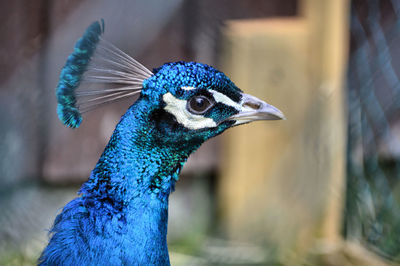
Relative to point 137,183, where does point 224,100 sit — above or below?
above

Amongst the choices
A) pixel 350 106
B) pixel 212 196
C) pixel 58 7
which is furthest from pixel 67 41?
pixel 350 106

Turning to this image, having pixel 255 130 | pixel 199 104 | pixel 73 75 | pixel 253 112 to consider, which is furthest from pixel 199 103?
pixel 255 130

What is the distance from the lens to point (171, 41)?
5.87 ft

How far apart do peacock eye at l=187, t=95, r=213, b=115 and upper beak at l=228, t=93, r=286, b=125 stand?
54mm

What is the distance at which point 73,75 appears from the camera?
0.78 metres

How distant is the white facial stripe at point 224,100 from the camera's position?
2.60 ft

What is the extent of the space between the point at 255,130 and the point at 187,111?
1.05 metres

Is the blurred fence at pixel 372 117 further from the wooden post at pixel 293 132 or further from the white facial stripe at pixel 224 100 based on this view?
the white facial stripe at pixel 224 100

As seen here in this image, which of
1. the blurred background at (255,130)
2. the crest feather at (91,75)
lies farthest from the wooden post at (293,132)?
the crest feather at (91,75)

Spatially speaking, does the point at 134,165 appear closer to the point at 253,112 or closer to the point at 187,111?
the point at 187,111

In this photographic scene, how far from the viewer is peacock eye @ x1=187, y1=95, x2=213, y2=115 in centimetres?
79

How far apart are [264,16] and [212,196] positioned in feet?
2.61

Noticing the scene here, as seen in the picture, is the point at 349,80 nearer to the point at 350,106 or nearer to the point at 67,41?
the point at 350,106

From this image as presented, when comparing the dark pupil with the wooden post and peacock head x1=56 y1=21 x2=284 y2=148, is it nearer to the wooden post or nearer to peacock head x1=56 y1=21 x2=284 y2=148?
peacock head x1=56 y1=21 x2=284 y2=148
